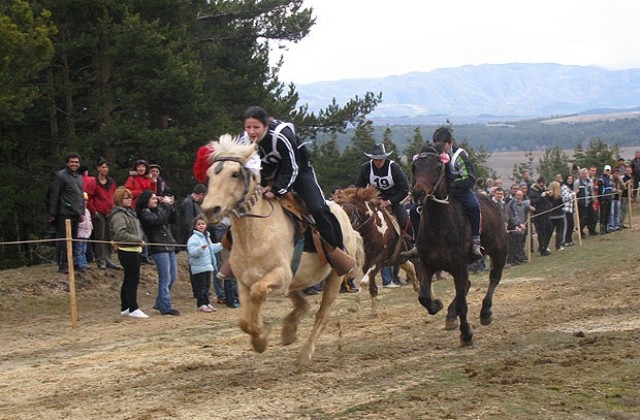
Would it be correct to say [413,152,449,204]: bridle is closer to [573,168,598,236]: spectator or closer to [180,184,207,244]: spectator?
[180,184,207,244]: spectator

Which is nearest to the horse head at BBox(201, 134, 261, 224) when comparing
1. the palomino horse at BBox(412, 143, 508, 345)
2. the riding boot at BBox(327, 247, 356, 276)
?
the riding boot at BBox(327, 247, 356, 276)

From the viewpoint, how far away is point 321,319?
9922 mm

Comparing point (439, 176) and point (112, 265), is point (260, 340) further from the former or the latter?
point (112, 265)

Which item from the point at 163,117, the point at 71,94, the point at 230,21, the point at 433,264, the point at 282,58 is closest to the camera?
the point at 433,264

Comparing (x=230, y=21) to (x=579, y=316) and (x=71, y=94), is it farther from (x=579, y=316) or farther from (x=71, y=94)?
(x=579, y=316)

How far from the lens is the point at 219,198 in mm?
7781

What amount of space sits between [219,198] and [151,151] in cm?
1767

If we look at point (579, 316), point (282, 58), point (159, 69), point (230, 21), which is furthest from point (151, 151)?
point (579, 316)

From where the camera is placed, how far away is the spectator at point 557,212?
25.9 meters

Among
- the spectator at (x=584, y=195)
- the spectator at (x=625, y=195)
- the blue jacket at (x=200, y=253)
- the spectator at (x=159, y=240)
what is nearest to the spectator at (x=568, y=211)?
the spectator at (x=584, y=195)

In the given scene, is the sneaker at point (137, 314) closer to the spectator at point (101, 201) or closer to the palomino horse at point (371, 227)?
the spectator at point (101, 201)

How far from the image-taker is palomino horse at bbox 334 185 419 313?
48.2 ft

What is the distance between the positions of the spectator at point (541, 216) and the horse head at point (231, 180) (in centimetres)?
1776

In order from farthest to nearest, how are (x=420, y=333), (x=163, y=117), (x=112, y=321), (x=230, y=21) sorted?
(x=230, y=21) < (x=163, y=117) < (x=112, y=321) < (x=420, y=333)
